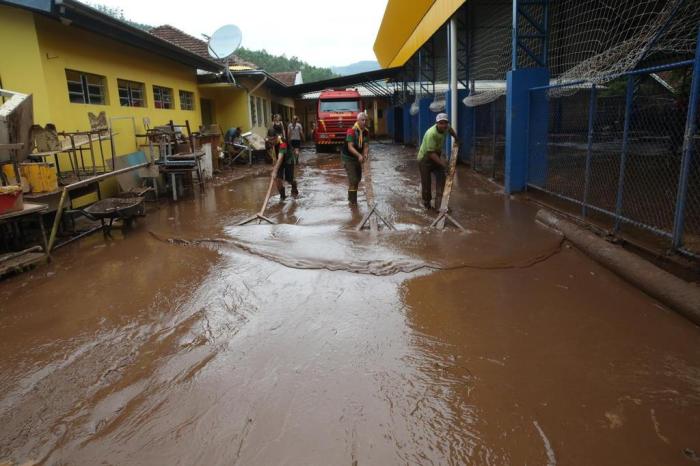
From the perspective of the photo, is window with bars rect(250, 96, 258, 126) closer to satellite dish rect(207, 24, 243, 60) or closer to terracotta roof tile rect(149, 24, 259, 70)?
terracotta roof tile rect(149, 24, 259, 70)

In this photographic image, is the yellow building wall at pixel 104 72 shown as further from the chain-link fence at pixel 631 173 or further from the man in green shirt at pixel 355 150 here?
the chain-link fence at pixel 631 173

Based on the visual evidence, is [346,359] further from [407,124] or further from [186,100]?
[407,124]

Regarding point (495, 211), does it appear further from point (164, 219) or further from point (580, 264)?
point (164, 219)

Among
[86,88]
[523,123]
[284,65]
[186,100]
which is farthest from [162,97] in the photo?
[284,65]

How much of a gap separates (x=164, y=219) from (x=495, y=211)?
5.78m

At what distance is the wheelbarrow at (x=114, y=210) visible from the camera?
7.20 m

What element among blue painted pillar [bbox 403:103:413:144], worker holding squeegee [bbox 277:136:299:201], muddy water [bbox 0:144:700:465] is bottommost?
muddy water [bbox 0:144:700:465]

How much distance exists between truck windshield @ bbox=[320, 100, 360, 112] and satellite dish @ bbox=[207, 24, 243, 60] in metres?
6.69

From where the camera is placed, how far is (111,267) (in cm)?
590

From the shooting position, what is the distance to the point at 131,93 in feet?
39.9

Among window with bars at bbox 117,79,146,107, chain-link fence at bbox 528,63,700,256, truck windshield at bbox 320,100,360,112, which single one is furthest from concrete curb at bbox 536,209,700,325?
truck windshield at bbox 320,100,360,112

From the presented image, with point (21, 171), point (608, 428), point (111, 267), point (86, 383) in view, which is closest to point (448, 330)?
point (608, 428)

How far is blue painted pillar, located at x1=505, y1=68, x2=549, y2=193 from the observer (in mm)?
9133

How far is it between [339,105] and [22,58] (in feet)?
48.4
